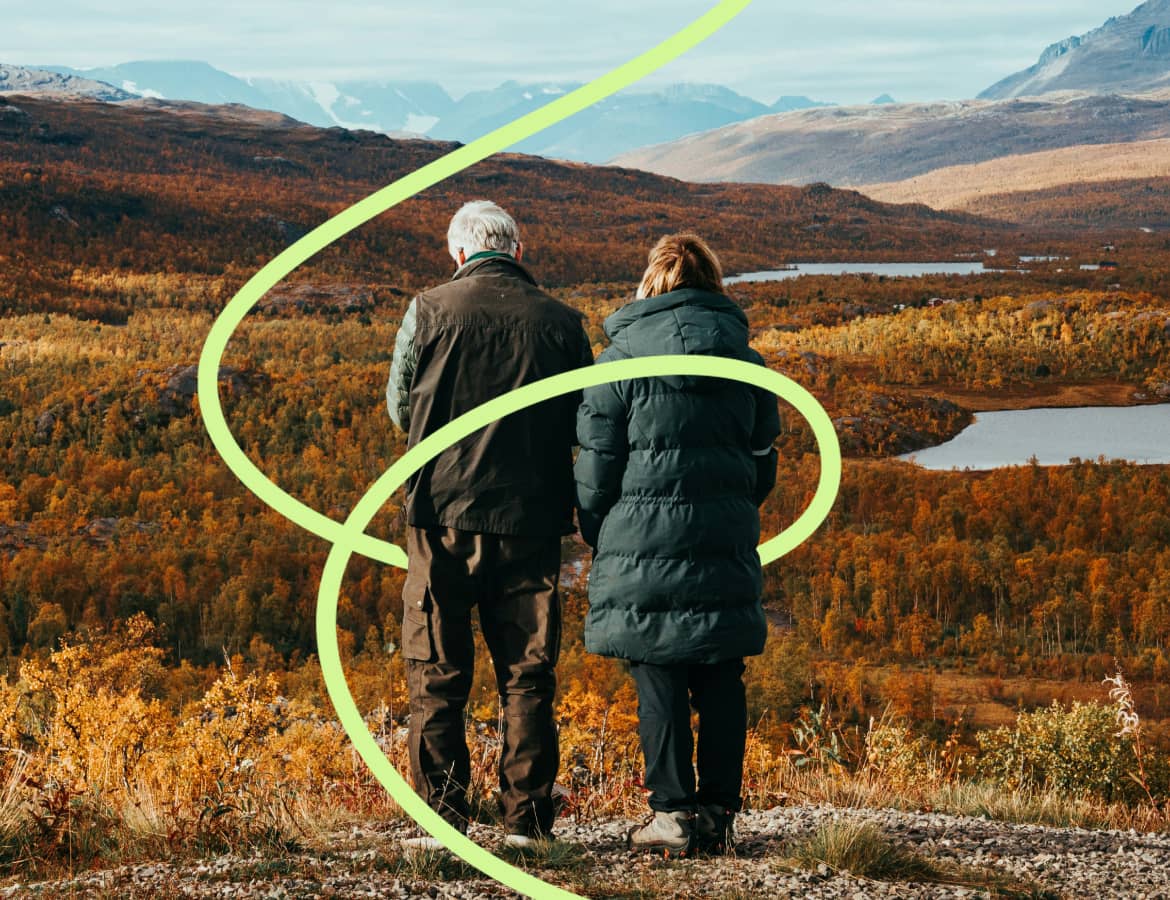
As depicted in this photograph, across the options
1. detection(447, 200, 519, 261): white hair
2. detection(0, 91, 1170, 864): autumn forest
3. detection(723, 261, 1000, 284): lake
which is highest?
detection(723, 261, 1000, 284): lake

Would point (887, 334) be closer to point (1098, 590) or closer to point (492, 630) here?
point (1098, 590)

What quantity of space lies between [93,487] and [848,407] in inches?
520

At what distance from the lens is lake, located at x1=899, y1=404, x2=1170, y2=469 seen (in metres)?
19.3

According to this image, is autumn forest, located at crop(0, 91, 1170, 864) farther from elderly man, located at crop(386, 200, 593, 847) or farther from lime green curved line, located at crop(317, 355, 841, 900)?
elderly man, located at crop(386, 200, 593, 847)

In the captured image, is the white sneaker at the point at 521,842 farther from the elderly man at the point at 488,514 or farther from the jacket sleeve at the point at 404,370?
the jacket sleeve at the point at 404,370

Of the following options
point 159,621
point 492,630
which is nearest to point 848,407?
point 159,621

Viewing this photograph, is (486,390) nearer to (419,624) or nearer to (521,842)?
(419,624)

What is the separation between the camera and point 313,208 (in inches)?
2292

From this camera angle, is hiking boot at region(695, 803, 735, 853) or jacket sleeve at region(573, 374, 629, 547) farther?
hiking boot at region(695, 803, 735, 853)

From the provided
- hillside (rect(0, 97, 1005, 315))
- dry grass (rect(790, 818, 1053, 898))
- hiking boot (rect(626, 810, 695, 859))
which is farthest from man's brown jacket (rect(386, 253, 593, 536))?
hillside (rect(0, 97, 1005, 315))

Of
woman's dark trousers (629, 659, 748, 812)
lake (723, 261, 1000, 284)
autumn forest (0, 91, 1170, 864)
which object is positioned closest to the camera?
woman's dark trousers (629, 659, 748, 812)

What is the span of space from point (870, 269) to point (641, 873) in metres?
59.0

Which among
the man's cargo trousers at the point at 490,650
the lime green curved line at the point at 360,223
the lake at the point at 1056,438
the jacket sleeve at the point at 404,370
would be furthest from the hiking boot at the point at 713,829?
the lake at the point at 1056,438

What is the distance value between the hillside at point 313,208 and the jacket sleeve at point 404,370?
3341cm
